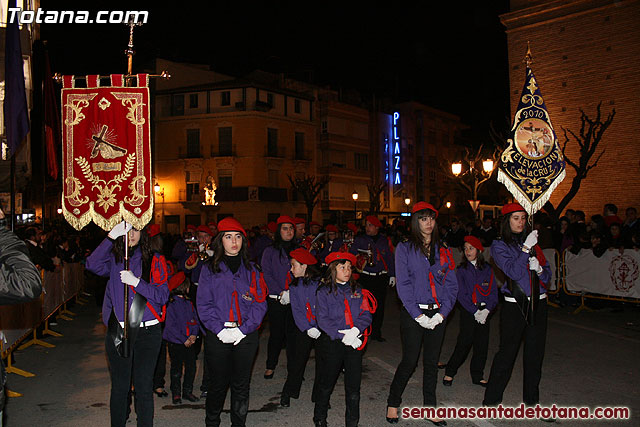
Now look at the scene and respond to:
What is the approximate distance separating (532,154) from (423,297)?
3215 millimetres

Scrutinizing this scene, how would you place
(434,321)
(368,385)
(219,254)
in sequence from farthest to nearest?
1. (368,385)
2. (434,321)
3. (219,254)

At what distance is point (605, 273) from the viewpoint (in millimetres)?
12273

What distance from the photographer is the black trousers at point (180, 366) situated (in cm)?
632

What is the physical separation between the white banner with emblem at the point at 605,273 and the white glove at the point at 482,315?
6.57 metres

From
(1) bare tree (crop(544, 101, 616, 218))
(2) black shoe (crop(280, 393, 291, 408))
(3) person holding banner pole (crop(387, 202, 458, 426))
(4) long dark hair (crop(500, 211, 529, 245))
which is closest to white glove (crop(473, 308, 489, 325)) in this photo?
(4) long dark hair (crop(500, 211, 529, 245))

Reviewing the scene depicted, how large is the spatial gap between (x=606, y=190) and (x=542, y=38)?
21.7 ft

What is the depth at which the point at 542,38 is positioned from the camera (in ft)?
72.6

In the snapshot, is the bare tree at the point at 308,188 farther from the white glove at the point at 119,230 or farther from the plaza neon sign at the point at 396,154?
the white glove at the point at 119,230

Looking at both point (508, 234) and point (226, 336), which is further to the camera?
point (508, 234)

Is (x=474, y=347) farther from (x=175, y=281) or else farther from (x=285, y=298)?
(x=175, y=281)

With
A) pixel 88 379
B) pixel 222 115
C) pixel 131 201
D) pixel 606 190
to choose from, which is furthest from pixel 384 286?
pixel 222 115

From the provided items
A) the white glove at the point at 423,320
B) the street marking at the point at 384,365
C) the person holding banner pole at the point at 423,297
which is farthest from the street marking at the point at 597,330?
the white glove at the point at 423,320

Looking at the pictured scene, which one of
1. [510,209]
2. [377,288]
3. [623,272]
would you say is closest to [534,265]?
[510,209]

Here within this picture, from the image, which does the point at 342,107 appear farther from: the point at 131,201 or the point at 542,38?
the point at 131,201
